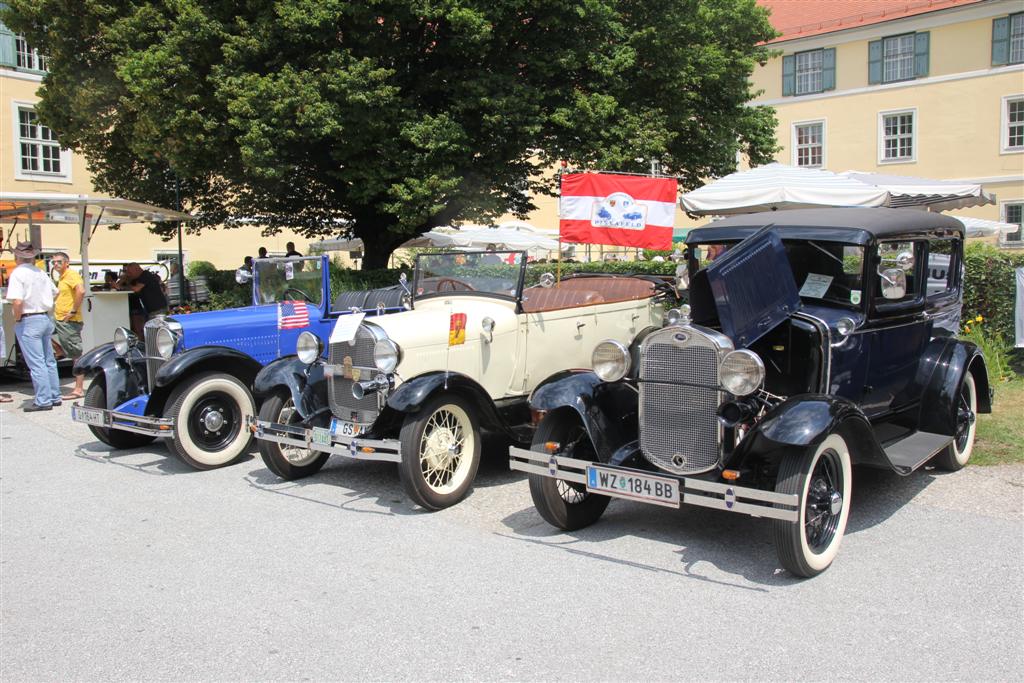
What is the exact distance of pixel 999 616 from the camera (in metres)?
3.74

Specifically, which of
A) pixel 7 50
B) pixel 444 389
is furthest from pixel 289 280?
pixel 7 50

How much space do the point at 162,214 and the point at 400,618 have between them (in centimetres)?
1178

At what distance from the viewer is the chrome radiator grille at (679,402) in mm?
4547

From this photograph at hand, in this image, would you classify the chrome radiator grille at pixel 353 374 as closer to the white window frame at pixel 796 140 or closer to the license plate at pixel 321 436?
the license plate at pixel 321 436

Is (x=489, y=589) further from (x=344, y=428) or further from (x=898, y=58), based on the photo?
(x=898, y=58)

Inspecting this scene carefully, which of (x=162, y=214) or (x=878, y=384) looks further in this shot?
(x=162, y=214)

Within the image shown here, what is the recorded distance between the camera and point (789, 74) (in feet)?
113

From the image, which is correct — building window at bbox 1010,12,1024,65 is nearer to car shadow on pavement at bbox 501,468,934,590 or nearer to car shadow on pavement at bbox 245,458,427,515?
car shadow on pavement at bbox 501,468,934,590

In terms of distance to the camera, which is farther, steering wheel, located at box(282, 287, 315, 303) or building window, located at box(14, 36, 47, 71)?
building window, located at box(14, 36, 47, 71)

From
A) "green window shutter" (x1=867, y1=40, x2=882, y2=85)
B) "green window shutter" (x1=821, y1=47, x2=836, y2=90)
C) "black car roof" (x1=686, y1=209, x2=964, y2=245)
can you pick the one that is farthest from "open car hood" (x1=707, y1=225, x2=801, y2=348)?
"green window shutter" (x1=821, y1=47, x2=836, y2=90)

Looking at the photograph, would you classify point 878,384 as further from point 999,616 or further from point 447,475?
point 447,475

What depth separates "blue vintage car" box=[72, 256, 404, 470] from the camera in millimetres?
6875

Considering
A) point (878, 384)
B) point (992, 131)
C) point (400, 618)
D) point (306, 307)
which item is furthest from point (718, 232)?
point (992, 131)

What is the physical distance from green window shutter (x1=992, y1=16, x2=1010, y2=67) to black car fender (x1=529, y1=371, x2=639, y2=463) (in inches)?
1224
